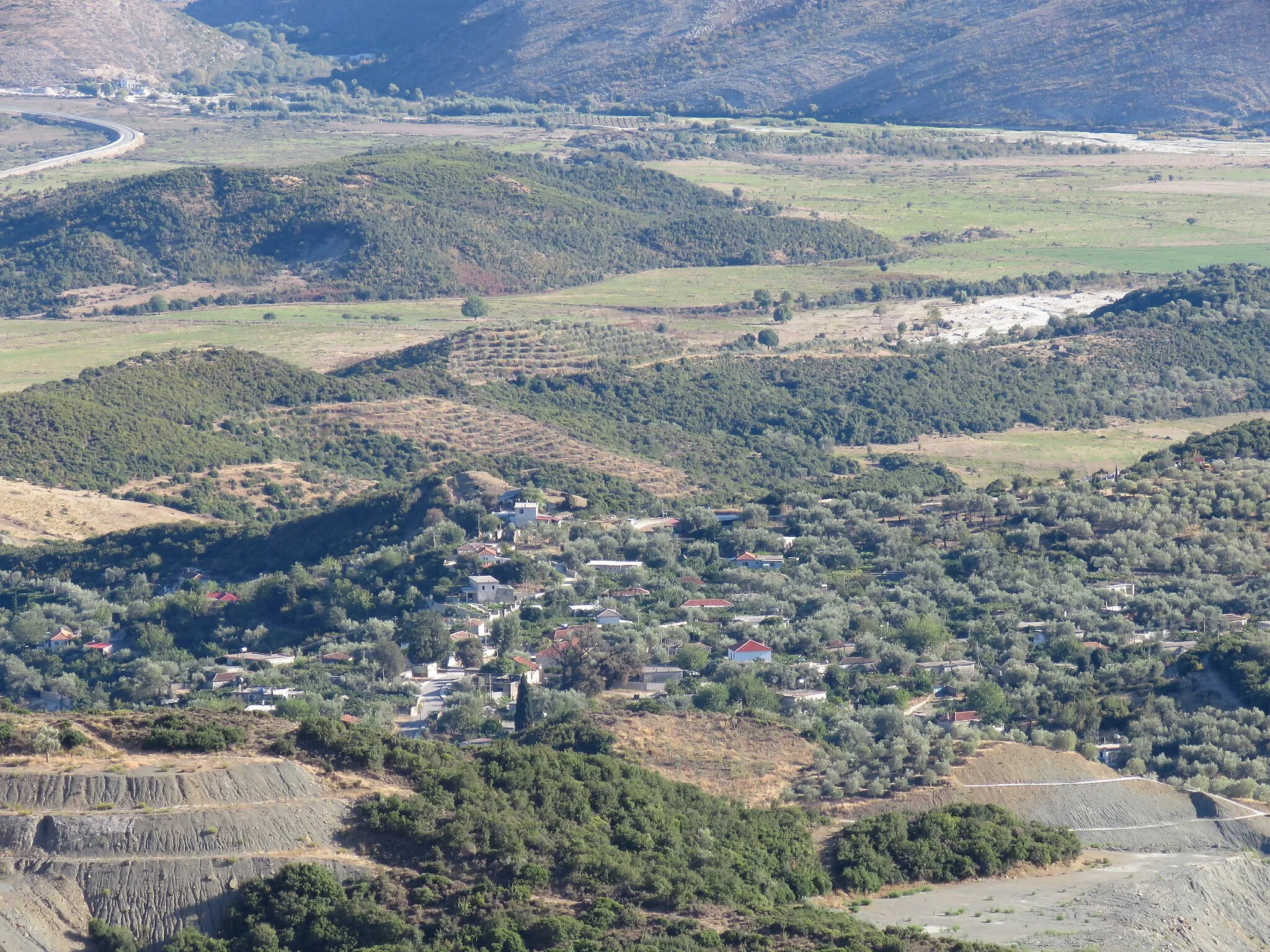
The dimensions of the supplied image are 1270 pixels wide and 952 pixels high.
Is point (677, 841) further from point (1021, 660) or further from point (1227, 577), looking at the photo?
point (1227, 577)

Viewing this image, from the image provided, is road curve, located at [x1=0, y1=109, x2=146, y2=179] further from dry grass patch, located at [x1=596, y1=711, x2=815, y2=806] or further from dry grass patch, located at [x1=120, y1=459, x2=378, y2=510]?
dry grass patch, located at [x1=596, y1=711, x2=815, y2=806]

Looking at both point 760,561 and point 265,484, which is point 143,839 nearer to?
point 760,561

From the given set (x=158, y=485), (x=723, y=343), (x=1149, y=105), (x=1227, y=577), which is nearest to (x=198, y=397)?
(x=158, y=485)

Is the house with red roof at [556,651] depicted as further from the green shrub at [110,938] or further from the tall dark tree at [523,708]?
the green shrub at [110,938]

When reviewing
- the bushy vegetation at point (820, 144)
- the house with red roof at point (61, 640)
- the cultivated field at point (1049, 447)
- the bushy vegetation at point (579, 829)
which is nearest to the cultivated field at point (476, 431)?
the cultivated field at point (1049, 447)

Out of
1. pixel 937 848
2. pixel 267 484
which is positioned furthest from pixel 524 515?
pixel 937 848

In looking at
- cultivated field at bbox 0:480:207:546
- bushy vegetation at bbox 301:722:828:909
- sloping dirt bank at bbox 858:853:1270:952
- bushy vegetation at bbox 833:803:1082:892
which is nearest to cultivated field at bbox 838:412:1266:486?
cultivated field at bbox 0:480:207:546
